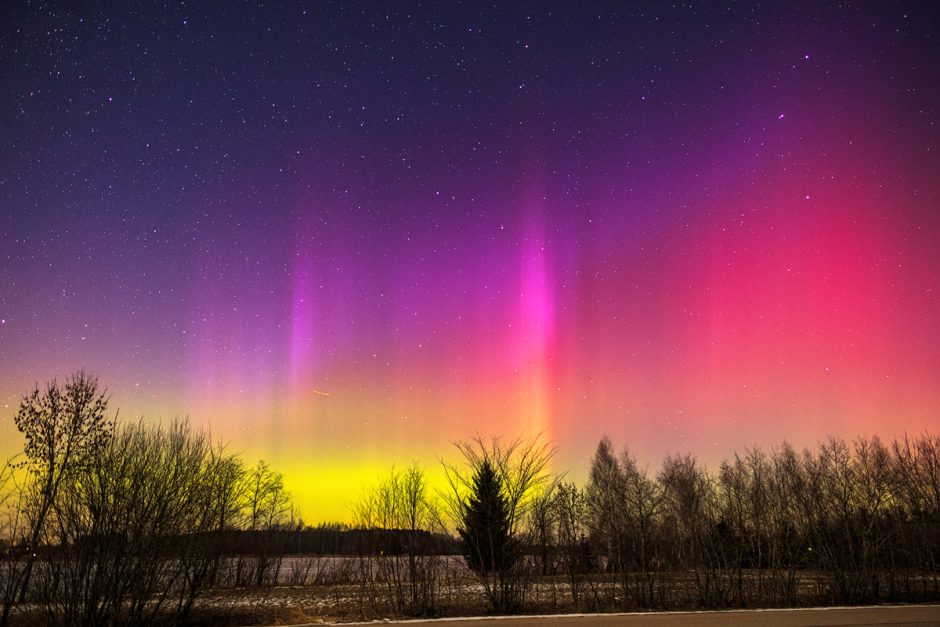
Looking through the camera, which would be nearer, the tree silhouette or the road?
the road

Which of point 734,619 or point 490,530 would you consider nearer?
point 734,619

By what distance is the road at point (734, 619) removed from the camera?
45.8ft

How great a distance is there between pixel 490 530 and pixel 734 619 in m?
7.08

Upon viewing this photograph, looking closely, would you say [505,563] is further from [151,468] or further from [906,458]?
[906,458]

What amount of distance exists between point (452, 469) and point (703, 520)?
9903 mm

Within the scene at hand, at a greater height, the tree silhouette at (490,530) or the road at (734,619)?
the tree silhouette at (490,530)

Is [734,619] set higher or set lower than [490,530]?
lower

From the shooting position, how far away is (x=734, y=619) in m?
14.8

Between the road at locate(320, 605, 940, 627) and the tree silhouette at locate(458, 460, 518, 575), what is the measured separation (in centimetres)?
236

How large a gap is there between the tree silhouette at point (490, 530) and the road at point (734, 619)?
7.75 ft

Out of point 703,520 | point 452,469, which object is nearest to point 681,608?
point 703,520

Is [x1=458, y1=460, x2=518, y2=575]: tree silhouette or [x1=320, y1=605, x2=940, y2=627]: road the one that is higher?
[x1=458, y1=460, x2=518, y2=575]: tree silhouette

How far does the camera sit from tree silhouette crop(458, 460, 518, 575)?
17.8 meters

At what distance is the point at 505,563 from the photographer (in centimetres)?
1781
